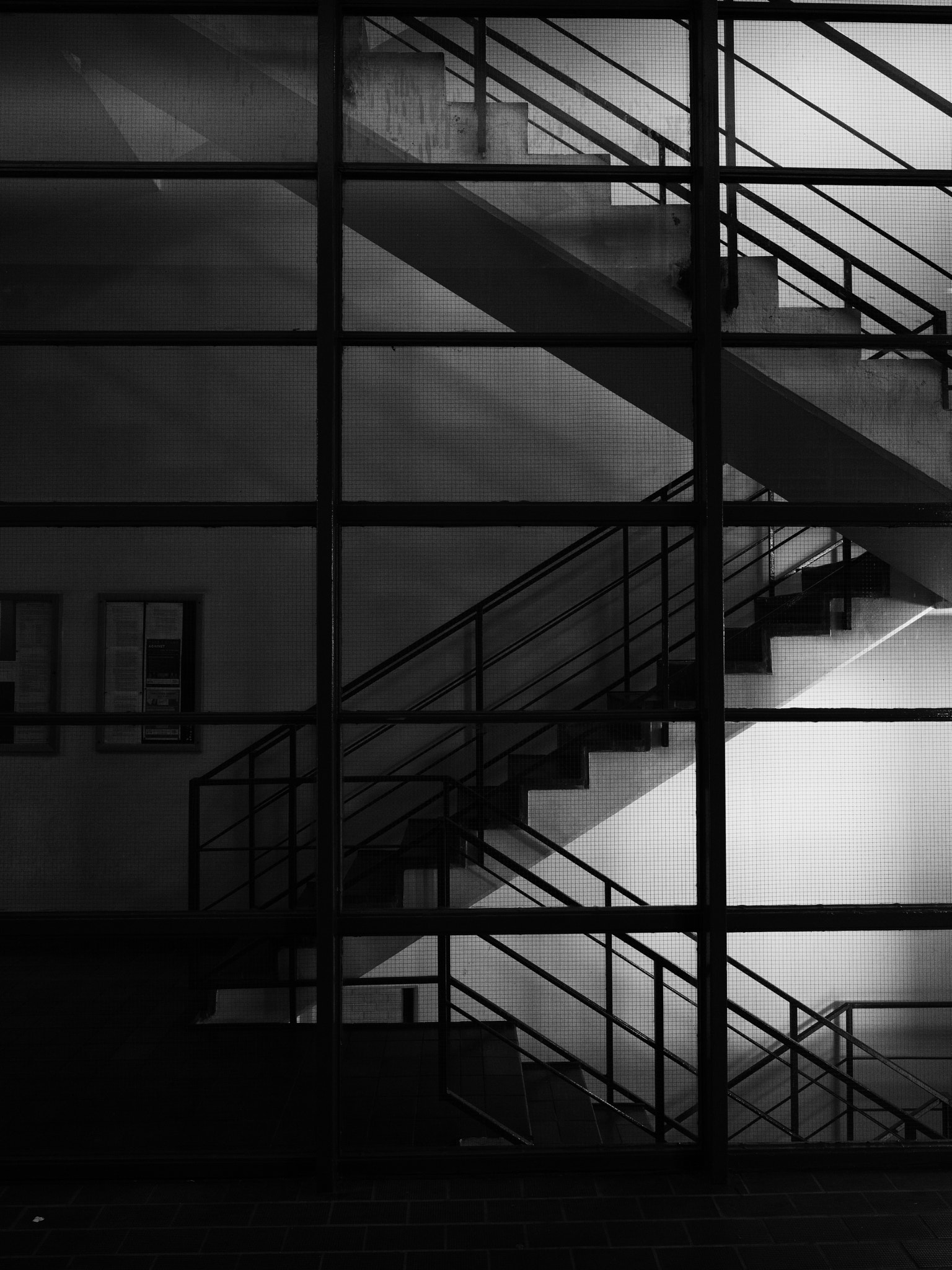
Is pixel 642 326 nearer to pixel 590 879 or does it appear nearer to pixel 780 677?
pixel 780 677

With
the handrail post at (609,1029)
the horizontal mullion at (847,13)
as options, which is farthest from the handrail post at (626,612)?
the horizontal mullion at (847,13)

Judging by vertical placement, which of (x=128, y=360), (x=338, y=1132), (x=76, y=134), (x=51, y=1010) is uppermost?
(x=76, y=134)

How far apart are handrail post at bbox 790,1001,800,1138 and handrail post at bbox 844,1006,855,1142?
0.64 feet

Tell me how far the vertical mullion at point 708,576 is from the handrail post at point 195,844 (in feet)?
6.66

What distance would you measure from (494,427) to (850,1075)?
3024 mm

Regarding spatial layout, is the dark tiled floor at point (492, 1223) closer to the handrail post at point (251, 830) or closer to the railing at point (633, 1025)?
the railing at point (633, 1025)

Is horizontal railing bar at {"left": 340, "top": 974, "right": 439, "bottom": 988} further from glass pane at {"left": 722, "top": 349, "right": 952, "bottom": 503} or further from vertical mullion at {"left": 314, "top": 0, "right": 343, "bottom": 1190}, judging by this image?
glass pane at {"left": 722, "top": 349, "right": 952, "bottom": 503}

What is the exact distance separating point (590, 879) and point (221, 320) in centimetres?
275

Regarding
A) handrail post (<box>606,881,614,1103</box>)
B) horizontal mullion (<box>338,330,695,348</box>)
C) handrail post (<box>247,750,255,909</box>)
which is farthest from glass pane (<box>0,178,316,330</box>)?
handrail post (<box>606,881,614,1103</box>)

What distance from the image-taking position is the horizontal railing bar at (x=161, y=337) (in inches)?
157

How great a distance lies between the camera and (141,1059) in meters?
3.95

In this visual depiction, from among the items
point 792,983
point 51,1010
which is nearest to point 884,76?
point 792,983

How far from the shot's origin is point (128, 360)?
Answer: 13.2 feet

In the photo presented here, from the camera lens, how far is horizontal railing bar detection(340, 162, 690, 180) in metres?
4.02
